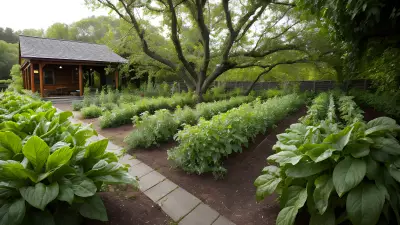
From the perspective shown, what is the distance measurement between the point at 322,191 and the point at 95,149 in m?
1.91

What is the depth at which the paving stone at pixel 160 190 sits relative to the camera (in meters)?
2.41

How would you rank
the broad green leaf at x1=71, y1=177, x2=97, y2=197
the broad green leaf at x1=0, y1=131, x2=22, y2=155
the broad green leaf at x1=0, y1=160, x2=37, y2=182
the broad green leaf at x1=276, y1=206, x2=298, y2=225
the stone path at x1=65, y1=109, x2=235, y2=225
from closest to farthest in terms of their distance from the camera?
the broad green leaf at x1=0, y1=160, x2=37, y2=182 < the broad green leaf at x1=71, y1=177, x2=97, y2=197 < the broad green leaf at x1=0, y1=131, x2=22, y2=155 < the broad green leaf at x1=276, y1=206, x2=298, y2=225 < the stone path at x1=65, y1=109, x2=235, y2=225

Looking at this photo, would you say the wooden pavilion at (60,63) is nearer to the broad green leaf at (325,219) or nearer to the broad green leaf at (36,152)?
the broad green leaf at (36,152)

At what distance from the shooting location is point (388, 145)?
5.22 feet

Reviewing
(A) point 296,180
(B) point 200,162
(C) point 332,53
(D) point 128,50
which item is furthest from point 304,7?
(D) point 128,50

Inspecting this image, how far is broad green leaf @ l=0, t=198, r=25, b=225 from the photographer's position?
44.6 inches

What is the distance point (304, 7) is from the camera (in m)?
3.06

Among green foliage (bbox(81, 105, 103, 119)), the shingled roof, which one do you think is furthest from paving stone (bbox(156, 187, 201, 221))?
the shingled roof

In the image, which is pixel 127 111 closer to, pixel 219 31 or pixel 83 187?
pixel 83 187

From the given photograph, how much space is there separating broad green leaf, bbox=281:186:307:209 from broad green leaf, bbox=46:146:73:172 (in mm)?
1835

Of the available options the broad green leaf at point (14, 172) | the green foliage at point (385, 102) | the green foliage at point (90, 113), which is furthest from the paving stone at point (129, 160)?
the green foliage at point (385, 102)

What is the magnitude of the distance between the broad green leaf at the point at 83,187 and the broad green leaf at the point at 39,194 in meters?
0.14

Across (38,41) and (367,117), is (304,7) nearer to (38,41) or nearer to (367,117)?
(367,117)

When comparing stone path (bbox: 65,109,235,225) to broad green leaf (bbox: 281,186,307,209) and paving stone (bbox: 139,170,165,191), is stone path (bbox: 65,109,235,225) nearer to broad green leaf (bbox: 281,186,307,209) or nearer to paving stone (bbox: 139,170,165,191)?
paving stone (bbox: 139,170,165,191)
